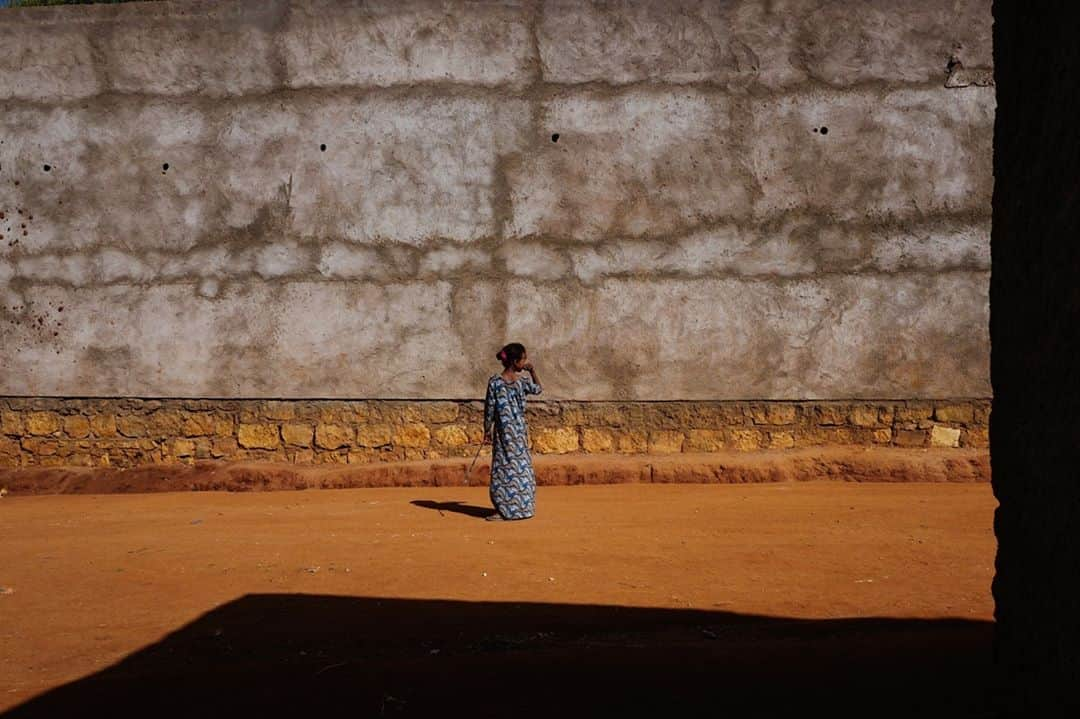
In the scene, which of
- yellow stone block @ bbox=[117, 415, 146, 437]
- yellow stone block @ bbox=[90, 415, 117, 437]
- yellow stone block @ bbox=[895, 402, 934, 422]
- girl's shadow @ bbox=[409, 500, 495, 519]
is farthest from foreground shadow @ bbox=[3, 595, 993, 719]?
yellow stone block @ bbox=[90, 415, 117, 437]

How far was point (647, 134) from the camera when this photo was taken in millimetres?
9383

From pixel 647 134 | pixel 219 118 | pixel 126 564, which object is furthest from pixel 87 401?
pixel 647 134

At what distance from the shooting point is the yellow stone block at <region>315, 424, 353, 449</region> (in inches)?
380

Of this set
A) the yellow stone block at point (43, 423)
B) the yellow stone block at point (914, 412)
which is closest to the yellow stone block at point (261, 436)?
the yellow stone block at point (43, 423)

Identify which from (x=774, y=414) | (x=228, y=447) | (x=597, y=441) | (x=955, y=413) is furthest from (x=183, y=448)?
(x=955, y=413)

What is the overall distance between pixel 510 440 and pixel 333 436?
2429 mm

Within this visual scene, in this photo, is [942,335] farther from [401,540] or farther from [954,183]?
[401,540]

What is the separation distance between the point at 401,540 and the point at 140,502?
3312mm

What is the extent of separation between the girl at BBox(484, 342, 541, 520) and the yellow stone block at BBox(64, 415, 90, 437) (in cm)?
421

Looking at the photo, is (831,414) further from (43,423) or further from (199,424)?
(43,423)


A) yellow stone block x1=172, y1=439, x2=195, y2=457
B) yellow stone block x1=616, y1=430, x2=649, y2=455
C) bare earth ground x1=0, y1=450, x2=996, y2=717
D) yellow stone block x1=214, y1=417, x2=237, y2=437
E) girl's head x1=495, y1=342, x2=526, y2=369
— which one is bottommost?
bare earth ground x1=0, y1=450, x2=996, y2=717

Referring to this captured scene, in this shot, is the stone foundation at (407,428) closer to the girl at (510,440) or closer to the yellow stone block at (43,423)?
the yellow stone block at (43,423)

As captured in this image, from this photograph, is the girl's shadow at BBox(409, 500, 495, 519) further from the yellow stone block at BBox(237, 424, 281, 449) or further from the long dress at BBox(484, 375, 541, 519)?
the yellow stone block at BBox(237, 424, 281, 449)

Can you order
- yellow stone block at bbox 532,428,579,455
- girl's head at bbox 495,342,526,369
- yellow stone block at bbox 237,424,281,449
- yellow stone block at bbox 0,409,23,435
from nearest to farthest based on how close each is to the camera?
girl's head at bbox 495,342,526,369, yellow stone block at bbox 532,428,579,455, yellow stone block at bbox 237,424,281,449, yellow stone block at bbox 0,409,23,435
